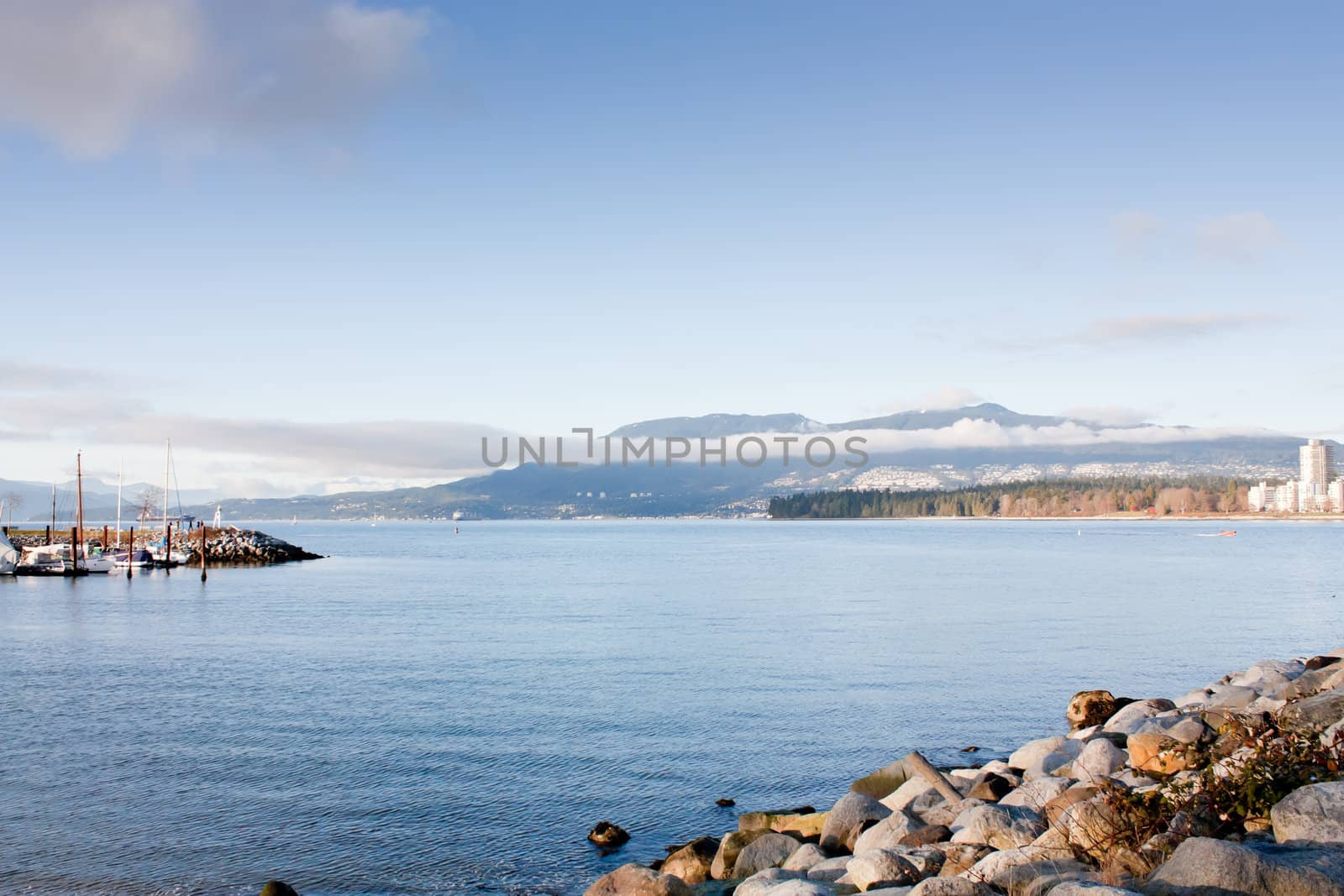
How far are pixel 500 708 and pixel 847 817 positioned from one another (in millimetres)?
13701

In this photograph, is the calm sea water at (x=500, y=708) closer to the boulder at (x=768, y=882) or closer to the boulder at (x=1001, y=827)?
Answer: the boulder at (x=768, y=882)

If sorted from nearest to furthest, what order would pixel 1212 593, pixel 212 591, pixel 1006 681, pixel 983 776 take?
pixel 983 776, pixel 1006 681, pixel 1212 593, pixel 212 591

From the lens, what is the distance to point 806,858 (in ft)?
42.4

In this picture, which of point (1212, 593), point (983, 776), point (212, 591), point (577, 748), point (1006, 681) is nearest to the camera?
point (983, 776)

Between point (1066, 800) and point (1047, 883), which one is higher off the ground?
point (1047, 883)

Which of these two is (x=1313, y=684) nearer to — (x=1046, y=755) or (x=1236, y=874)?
(x=1046, y=755)

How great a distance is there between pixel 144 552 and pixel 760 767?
88410 mm

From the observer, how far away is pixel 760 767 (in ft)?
65.8

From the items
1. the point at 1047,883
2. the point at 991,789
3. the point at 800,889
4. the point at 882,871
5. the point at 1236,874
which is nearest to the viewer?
the point at 1236,874

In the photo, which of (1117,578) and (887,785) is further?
(1117,578)

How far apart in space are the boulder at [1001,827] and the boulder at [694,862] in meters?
3.28

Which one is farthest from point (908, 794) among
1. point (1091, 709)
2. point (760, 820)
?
point (1091, 709)

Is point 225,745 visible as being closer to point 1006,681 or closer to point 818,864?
point 818,864

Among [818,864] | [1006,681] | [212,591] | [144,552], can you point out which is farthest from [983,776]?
[144,552]
